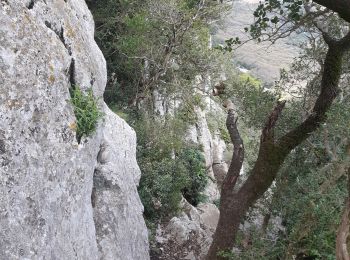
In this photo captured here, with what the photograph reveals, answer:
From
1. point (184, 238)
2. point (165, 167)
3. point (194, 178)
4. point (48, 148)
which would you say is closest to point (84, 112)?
point (48, 148)

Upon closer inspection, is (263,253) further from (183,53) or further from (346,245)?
(183,53)

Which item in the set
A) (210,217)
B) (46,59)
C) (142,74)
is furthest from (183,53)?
(46,59)

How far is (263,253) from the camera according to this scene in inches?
302

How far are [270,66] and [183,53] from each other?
180 feet

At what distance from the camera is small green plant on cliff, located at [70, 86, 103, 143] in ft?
21.2

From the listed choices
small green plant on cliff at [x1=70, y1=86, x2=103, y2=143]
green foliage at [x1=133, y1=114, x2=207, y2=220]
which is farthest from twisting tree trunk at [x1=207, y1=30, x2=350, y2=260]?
green foliage at [x1=133, y1=114, x2=207, y2=220]

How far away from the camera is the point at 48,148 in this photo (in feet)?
18.2

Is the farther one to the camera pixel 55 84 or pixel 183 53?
pixel 183 53

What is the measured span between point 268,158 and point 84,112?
3.96 m

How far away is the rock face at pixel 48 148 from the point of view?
487cm

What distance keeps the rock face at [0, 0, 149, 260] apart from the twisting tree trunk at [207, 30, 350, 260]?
2125mm

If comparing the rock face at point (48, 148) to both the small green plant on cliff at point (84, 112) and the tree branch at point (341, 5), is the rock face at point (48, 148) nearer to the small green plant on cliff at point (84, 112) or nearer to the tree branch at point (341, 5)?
the small green plant on cliff at point (84, 112)

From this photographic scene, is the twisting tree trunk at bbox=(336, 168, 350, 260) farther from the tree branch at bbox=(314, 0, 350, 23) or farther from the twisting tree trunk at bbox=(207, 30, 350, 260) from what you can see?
the twisting tree trunk at bbox=(207, 30, 350, 260)

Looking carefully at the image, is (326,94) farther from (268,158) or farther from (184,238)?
(184,238)
